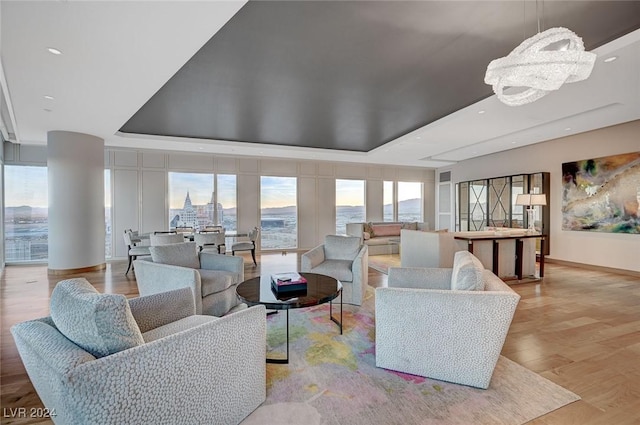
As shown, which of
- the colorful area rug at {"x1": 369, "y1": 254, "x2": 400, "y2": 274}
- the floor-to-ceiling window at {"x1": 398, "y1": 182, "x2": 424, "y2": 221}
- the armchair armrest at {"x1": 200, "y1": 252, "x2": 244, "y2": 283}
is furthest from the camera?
the floor-to-ceiling window at {"x1": 398, "y1": 182, "x2": 424, "y2": 221}

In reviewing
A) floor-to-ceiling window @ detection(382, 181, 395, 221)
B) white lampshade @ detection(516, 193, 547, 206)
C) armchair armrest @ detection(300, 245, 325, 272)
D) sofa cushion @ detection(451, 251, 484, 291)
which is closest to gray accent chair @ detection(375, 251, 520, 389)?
sofa cushion @ detection(451, 251, 484, 291)

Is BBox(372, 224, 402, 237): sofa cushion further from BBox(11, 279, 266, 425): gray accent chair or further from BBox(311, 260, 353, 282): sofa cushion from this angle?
BBox(11, 279, 266, 425): gray accent chair

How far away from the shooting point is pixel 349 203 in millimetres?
9398

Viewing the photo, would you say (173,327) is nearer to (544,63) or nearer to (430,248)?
(544,63)

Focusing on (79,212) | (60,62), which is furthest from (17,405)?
(79,212)

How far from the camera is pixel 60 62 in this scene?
288 centimetres

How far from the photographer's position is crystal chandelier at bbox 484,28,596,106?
80.5 inches

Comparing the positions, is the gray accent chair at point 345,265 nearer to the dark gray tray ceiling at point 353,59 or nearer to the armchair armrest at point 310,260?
the armchair armrest at point 310,260

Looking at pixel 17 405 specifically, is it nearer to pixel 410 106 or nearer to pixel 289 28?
pixel 289 28

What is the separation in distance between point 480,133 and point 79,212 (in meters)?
7.94

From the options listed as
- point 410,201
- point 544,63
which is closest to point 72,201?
point 544,63

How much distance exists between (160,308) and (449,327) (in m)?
1.94

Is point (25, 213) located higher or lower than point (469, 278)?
higher

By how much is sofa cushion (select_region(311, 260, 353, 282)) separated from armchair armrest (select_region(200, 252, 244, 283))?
34.8 inches
